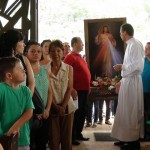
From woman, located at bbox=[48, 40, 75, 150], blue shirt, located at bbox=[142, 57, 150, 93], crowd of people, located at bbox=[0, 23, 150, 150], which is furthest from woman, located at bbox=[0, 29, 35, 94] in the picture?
blue shirt, located at bbox=[142, 57, 150, 93]

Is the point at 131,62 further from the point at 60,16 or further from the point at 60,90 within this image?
the point at 60,16

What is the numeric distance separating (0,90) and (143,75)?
2.89 m

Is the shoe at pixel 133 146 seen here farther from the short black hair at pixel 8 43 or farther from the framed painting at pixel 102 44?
the short black hair at pixel 8 43

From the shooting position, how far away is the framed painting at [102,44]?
18.8 feet

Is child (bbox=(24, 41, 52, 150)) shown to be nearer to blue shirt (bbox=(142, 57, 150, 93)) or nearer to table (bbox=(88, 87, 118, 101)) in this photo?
blue shirt (bbox=(142, 57, 150, 93))

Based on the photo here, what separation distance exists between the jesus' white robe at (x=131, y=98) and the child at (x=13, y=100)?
2.23m

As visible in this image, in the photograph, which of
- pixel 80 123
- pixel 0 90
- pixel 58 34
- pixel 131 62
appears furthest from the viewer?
pixel 58 34

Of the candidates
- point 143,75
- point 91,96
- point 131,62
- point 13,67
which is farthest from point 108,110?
point 13,67

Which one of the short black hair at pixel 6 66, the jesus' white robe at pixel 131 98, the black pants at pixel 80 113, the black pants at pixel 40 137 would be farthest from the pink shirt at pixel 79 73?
the short black hair at pixel 6 66

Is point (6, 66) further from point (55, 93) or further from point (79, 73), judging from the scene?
point (79, 73)

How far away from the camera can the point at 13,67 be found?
2539 mm

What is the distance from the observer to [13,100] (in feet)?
8.11

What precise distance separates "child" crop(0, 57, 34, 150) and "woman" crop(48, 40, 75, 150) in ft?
2.90

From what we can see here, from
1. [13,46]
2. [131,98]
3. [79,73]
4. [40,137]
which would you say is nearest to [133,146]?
[131,98]
